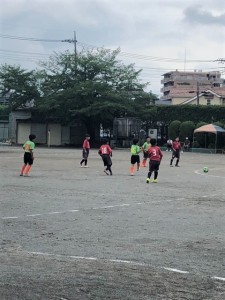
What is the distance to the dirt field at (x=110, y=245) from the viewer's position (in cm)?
570

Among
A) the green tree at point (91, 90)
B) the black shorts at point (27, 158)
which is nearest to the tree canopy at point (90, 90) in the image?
the green tree at point (91, 90)

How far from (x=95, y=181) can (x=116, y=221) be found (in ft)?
28.2

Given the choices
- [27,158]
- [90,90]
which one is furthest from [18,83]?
[27,158]

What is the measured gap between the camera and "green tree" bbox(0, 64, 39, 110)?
191 ft

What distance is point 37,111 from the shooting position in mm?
59594

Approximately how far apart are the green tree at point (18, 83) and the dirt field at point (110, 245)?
4421cm

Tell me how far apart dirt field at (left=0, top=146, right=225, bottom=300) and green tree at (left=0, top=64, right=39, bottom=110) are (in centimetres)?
4421

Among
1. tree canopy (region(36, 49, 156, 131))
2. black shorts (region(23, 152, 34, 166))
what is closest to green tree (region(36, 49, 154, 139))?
tree canopy (region(36, 49, 156, 131))

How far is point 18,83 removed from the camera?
58.4 metres

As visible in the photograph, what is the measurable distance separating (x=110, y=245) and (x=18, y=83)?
2054 inches

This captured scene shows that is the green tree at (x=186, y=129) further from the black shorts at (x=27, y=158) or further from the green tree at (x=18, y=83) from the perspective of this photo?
the black shorts at (x=27, y=158)

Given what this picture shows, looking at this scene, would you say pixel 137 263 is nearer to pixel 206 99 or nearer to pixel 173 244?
pixel 173 244

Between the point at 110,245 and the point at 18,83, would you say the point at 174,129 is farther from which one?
the point at 110,245

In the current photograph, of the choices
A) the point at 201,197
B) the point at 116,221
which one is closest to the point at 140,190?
the point at 201,197
